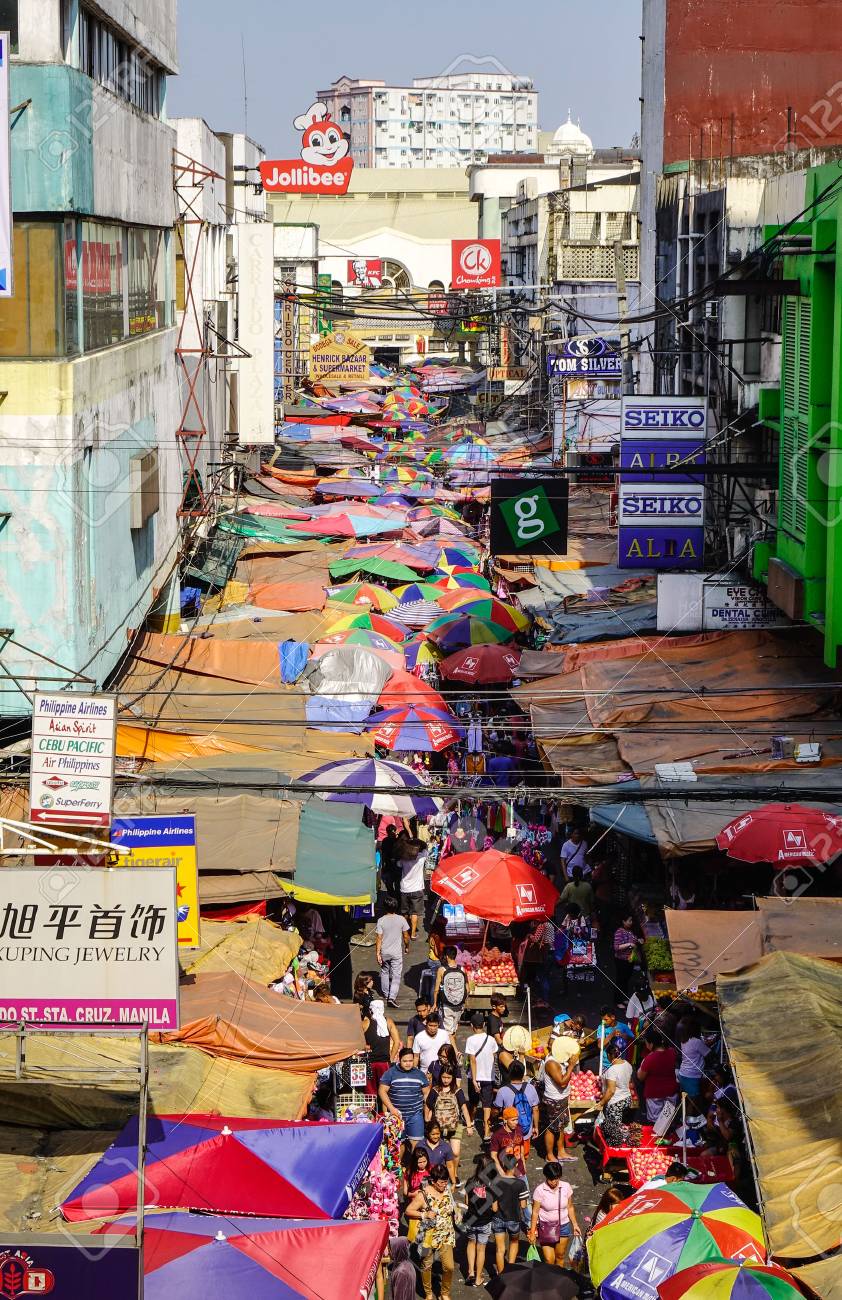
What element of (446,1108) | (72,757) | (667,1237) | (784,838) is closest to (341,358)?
(784,838)

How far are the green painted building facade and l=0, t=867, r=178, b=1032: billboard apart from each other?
880cm

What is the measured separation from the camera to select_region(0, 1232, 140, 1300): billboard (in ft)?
26.8

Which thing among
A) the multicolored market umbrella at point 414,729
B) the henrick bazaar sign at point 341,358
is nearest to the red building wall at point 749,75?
the multicolored market umbrella at point 414,729

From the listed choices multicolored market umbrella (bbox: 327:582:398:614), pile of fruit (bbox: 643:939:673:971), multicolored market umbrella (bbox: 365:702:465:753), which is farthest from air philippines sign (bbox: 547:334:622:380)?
pile of fruit (bbox: 643:939:673:971)

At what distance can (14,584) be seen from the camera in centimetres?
1581

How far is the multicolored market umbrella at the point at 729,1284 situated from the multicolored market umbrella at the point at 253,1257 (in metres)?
1.68

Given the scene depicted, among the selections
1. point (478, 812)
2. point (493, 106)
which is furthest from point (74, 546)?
point (493, 106)

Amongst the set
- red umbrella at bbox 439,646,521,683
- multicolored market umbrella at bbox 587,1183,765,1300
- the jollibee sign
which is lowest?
multicolored market umbrella at bbox 587,1183,765,1300

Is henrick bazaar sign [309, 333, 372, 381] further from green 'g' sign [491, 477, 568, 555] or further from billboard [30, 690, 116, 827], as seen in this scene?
billboard [30, 690, 116, 827]

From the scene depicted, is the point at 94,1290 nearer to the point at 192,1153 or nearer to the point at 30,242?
the point at 192,1153

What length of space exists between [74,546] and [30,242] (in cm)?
298

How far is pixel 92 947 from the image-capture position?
10219 millimetres

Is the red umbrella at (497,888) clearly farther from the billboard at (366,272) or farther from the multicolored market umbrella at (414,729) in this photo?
the billboard at (366,272)

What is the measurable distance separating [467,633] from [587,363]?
14495mm
